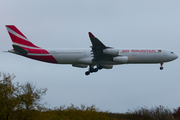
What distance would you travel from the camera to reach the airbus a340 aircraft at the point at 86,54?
149 ft

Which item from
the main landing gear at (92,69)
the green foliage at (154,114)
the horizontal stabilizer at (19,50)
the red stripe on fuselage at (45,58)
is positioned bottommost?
the green foliage at (154,114)

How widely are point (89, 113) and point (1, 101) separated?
1035 cm

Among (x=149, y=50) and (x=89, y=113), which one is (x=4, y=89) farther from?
(x=149, y=50)

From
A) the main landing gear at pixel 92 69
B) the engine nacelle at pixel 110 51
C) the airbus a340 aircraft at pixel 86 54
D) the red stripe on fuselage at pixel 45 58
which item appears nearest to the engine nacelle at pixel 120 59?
the airbus a340 aircraft at pixel 86 54

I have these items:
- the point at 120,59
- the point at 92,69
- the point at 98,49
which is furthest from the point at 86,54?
the point at 120,59

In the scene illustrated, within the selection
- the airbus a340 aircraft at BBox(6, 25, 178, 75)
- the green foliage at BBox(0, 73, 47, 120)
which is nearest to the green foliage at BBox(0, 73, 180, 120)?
the green foliage at BBox(0, 73, 47, 120)

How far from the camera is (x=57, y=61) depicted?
46.9 m

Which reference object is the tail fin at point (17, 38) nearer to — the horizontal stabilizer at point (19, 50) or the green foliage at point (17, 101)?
the horizontal stabilizer at point (19, 50)

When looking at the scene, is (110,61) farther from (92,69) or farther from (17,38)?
(17,38)

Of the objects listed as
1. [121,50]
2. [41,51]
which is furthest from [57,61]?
[121,50]

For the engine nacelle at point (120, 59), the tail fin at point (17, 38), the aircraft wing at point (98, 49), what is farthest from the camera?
the tail fin at point (17, 38)

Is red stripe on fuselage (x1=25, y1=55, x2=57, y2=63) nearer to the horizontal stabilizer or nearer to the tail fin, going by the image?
the horizontal stabilizer

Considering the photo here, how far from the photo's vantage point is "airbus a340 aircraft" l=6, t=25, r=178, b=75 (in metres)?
45.4

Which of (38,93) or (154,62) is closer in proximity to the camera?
(38,93)
